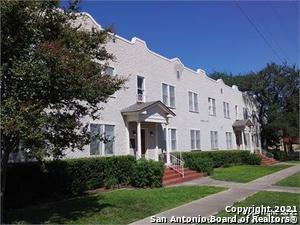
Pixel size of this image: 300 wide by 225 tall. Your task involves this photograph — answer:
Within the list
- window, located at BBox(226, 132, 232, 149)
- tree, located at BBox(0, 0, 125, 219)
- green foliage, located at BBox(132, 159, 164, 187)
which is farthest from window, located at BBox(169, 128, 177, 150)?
tree, located at BBox(0, 0, 125, 219)

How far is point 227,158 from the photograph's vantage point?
32344mm

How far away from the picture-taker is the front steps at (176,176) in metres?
20.1

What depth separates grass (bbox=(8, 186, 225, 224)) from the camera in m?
10.2

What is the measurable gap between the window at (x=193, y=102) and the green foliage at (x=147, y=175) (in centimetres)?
1228

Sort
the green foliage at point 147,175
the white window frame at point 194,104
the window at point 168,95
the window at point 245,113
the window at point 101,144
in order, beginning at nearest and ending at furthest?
the green foliage at point 147,175 < the window at point 101,144 < the window at point 168,95 < the white window frame at point 194,104 < the window at point 245,113

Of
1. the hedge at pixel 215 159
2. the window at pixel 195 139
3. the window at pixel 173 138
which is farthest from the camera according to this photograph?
the window at pixel 195 139

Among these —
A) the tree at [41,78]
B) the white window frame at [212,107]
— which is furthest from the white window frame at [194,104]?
the tree at [41,78]

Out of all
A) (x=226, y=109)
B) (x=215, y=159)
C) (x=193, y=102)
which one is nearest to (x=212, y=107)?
(x=226, y=109)

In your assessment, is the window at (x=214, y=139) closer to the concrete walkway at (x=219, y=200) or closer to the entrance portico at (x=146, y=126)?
the entrance portico at (x=146, y=126)

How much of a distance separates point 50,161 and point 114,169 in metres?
3.94

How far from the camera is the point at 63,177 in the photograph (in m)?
15.1

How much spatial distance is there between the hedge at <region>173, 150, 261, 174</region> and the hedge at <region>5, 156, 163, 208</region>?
244 inches

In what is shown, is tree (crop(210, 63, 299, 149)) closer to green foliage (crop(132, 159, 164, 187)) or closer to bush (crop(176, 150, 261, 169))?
bush (crop(176, 150, 261, 169))

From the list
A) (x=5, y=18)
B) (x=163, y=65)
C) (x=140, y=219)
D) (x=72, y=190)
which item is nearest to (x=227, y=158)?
(x=163, y=65)
